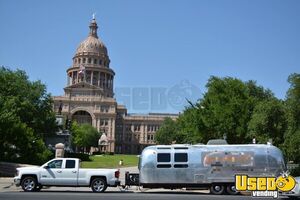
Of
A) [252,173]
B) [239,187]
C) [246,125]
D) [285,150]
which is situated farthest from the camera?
[246,125]

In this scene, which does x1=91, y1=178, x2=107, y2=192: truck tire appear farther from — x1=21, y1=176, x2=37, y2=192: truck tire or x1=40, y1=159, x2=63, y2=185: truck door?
x1=21, y1=176, x2=37, y2=192: truck tire

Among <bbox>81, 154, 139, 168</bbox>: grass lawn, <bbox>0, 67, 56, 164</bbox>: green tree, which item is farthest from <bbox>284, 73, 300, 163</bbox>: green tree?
<bbox>0, 67, 56, 164</bbox>: green tree

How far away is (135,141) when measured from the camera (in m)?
184

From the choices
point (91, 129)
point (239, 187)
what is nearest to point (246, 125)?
point (239, 187)

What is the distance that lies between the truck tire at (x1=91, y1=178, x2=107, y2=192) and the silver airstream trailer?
221cm

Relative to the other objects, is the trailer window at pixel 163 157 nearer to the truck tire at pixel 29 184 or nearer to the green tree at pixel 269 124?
the truck tire at pixel 29 184

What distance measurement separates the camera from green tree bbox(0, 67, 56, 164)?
130 ft

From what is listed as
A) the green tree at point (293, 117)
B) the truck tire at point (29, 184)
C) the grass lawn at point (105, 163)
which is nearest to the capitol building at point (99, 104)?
the grass lawn at point (105, 163)

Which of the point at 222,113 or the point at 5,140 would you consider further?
the point at 222,113

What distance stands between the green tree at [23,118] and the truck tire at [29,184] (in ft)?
55.5

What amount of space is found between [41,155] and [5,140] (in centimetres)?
408

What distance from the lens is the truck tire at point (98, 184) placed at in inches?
910

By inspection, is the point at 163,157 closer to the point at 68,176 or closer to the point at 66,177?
the point at 68,176

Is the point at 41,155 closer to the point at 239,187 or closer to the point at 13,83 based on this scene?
the point at 13,83
